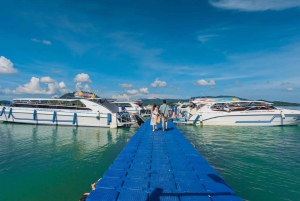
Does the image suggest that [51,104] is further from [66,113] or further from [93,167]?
[93,167]

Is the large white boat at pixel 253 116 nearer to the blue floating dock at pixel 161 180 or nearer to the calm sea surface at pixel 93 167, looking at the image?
the calm sea surface at pixel 93 167

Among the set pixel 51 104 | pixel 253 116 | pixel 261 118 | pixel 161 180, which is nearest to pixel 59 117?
pixel 51 104

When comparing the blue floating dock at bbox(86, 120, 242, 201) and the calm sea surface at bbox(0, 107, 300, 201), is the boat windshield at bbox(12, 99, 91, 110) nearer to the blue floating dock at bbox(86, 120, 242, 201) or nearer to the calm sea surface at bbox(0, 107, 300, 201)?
the calm sea surface at bbox(0, 107, 300, 201)

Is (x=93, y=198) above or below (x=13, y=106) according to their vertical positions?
below

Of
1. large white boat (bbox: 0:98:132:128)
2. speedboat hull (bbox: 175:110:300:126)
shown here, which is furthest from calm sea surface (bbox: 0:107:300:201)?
speedboat hull (bbox: 175:110:300:126)

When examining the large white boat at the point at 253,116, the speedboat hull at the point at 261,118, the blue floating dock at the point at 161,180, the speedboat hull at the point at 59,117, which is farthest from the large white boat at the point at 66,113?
the blue floating dock at the point at 161,180

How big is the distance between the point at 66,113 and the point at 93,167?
14385 millimetres

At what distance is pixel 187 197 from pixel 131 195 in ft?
3.80

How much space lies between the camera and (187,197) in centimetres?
376

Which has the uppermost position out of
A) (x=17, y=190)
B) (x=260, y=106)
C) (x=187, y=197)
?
(x=260, y=106)

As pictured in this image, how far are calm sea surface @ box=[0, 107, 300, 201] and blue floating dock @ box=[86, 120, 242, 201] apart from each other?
2014 millimetres

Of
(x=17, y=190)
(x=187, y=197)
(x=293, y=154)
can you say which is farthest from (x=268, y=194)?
(x=17, y=190)

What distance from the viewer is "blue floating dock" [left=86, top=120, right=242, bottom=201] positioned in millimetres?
3779

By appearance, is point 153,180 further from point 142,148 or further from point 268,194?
point 268,194
